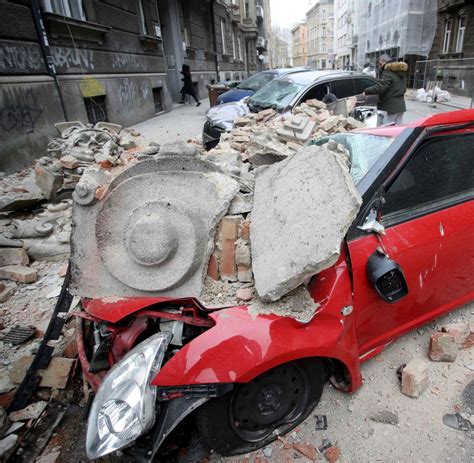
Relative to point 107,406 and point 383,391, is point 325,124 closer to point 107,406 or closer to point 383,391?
Answer: point 383,391

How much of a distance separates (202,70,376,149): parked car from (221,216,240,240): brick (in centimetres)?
495

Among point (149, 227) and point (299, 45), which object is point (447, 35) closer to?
point (149, 227)

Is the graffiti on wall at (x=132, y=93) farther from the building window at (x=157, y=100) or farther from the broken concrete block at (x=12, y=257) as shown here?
the broken concrete block at (x=12, y=257)

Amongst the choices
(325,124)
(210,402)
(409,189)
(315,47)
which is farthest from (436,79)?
(315,47)

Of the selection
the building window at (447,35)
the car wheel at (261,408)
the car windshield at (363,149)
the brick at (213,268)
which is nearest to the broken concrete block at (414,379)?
the car wheel at (261,408)

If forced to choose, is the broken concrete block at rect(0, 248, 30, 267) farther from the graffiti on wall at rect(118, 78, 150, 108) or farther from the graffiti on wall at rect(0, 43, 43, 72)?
the graffiti on wall at rect(118, 78, 150, 108)

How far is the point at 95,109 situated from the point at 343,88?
657 cm

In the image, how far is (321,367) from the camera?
1.90m

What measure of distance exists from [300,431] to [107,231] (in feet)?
5.29

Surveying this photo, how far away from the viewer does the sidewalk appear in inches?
389

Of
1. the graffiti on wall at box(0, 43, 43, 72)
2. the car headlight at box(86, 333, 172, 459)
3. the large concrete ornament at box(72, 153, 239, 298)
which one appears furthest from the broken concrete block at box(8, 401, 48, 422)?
the graffiti on wall at box(0, 43, 43, 72)

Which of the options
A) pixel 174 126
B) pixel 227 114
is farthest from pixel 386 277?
pixel 174 126

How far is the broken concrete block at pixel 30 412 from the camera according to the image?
2160mm

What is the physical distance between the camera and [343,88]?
7.31 metres
